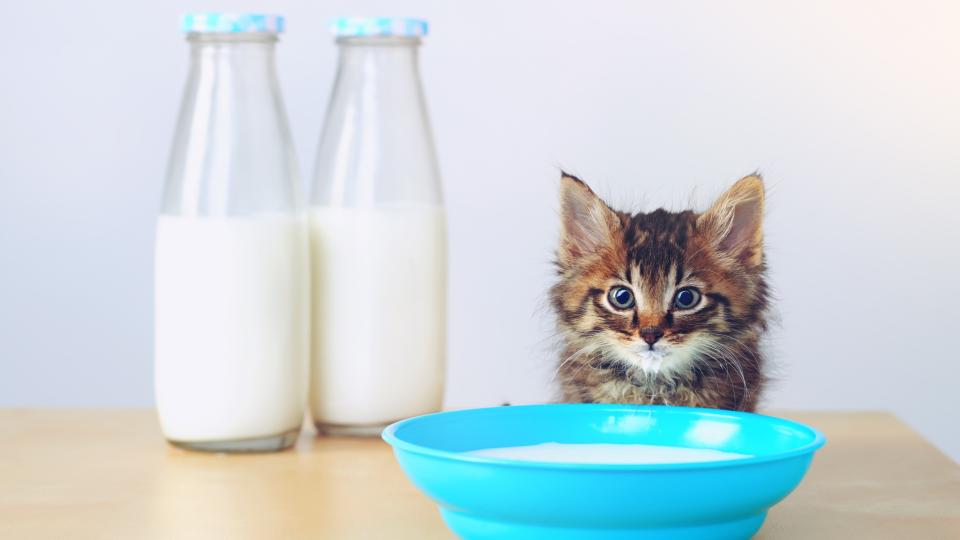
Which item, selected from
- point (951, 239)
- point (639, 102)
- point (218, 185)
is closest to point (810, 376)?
point (951, 239)

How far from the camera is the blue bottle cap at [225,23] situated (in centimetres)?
115

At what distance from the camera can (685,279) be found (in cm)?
100

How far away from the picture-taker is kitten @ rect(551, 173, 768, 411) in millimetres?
991

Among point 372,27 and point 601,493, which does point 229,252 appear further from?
point 601,493

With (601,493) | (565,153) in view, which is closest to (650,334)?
(601,493)

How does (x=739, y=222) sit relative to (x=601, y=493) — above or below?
above

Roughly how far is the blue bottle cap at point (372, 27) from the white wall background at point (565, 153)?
2.36 ft

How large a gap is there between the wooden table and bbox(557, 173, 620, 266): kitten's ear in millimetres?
246

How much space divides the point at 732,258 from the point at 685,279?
0.16 ft

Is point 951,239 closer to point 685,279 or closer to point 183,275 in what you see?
point 685,279

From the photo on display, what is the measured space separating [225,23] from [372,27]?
0.50ft

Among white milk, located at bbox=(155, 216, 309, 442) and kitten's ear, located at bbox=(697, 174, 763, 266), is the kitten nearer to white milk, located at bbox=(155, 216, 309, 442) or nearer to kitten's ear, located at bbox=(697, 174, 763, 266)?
A: kitten's ear, located at bbox=(697, 174, 763, 266)

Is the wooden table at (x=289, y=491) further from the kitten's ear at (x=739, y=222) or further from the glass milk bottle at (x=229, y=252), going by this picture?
→ the kitten's ear at (x=739, y=222)

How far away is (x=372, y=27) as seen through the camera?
1.23 m
